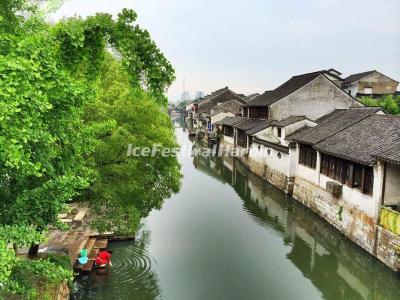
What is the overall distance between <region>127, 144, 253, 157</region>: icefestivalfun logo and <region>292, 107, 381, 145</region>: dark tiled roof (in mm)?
8137

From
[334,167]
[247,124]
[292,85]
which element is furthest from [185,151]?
[334,167]

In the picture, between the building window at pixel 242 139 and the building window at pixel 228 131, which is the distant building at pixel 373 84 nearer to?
the building window at pixel 228 131

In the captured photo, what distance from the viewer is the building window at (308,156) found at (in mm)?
23188

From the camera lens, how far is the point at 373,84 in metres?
64.0

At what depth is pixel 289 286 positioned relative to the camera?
13.9 meters

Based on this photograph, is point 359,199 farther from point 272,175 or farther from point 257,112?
point 257,112

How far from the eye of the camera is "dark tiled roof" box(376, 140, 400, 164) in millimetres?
14262

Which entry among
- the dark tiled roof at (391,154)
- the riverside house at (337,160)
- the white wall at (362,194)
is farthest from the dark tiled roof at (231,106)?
the dark tiled roof at (391,154)

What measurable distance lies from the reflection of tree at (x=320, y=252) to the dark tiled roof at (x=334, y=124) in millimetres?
4363

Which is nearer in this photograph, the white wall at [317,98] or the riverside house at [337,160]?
the riverside house at [337,160]

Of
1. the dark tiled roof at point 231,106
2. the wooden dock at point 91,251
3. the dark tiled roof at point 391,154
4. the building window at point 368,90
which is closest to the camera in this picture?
the wooden dock at point 91,251

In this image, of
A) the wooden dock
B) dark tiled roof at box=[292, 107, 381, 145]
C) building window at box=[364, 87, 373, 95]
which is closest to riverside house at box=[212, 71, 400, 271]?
dark tiled roof at box=[292, 107, 381, 145]

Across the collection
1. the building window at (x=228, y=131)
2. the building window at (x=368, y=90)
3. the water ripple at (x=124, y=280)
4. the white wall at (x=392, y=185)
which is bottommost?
the water ripple at (x=124, y=280)

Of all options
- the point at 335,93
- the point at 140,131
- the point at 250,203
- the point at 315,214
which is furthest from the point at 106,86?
the point at 335,93
